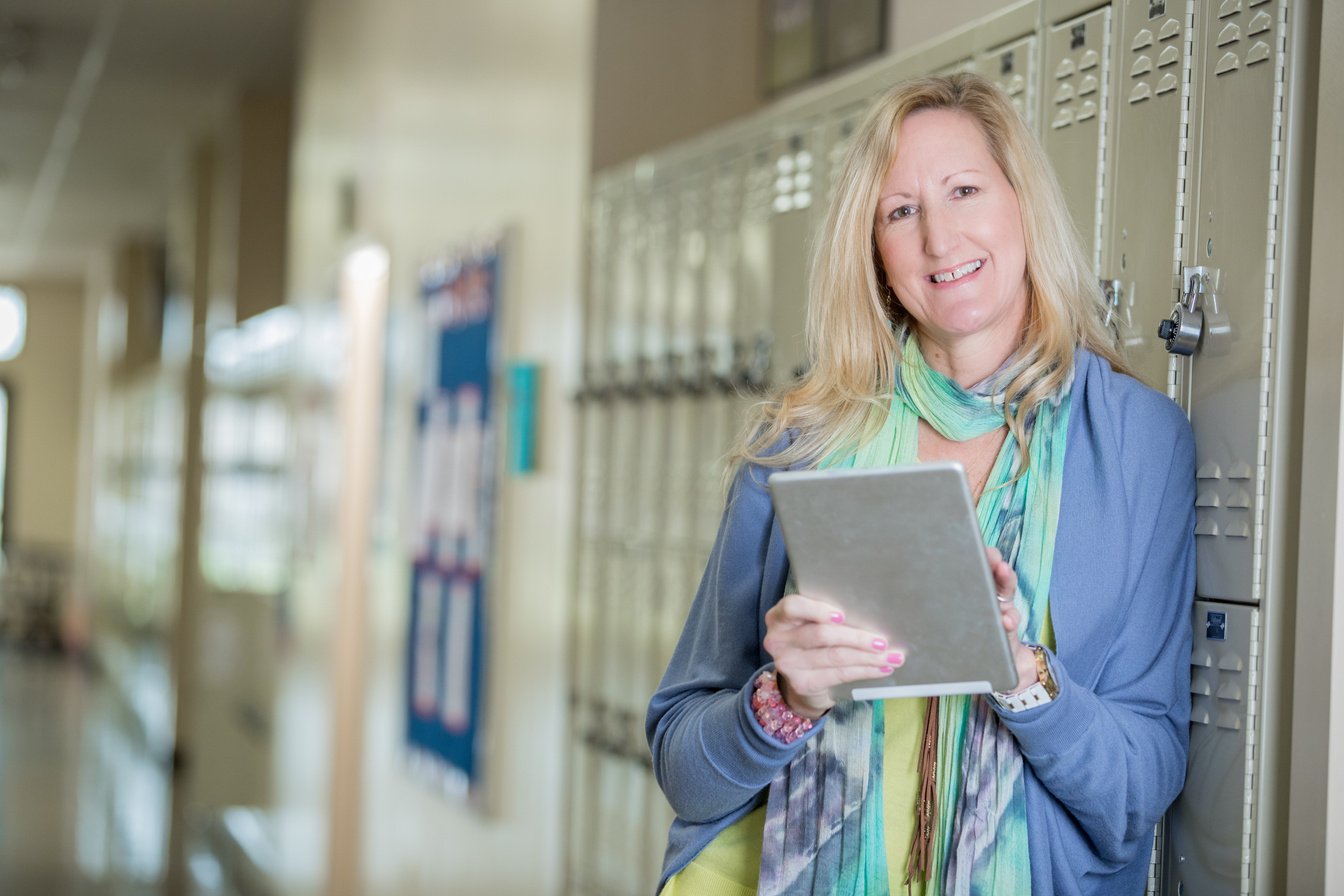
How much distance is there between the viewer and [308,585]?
21.0 ft

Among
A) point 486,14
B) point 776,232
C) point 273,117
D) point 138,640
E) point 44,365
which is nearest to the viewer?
point 776,232

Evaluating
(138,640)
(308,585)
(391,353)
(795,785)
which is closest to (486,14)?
(391,353)

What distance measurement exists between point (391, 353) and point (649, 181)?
2460mm

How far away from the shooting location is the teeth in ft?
5.17

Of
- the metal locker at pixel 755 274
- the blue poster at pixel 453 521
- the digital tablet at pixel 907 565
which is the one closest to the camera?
the digital tablet at pixel 907 565

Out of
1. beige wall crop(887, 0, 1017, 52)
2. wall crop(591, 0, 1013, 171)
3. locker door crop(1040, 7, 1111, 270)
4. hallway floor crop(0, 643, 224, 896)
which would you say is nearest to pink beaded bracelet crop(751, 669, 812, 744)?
locker door crop(1040, 7, 1111, 270)

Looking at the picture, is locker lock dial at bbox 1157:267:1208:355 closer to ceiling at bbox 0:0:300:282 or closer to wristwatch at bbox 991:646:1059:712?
wristwatch at bbox 991:646:1059:712

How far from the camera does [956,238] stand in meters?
1.57

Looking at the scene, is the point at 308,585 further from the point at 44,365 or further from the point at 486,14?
the point at 44,365

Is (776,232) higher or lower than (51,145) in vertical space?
lower

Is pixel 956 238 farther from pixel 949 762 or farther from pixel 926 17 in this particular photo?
pixel 926 17

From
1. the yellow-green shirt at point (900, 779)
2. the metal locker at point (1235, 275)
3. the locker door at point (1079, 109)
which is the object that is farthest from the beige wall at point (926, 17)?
the yellow-green shirt at point (900, 779)

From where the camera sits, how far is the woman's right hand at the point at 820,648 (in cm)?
136

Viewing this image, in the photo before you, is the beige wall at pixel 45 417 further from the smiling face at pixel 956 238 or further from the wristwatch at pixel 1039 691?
the wristwatch at pixel 1039 691
